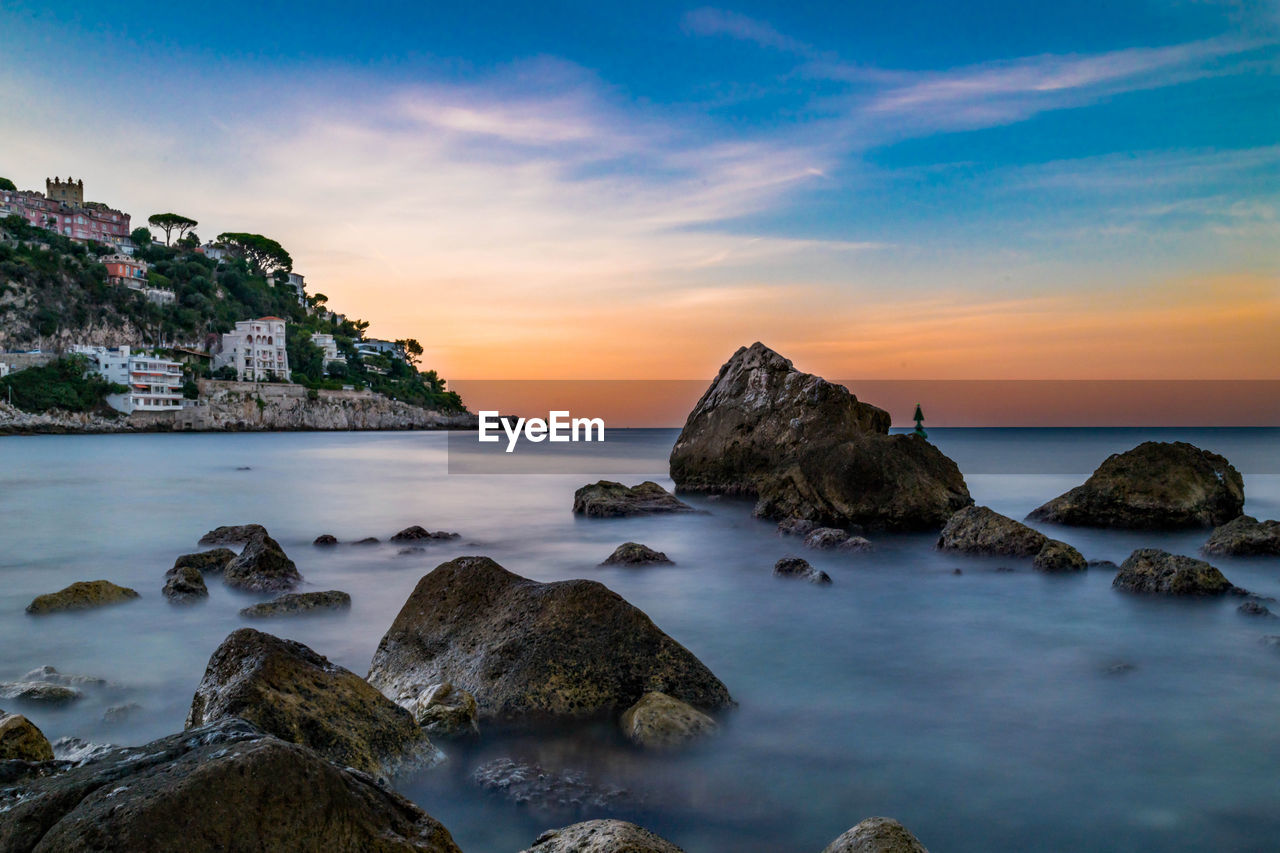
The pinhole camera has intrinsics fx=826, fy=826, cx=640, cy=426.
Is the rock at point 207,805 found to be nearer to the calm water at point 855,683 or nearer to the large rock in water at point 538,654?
the calm water at point 855,683

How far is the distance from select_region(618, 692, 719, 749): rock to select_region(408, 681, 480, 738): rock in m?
0.91

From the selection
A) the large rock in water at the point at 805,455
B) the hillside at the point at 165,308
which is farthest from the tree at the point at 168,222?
the large rock in water at the point at 805,455

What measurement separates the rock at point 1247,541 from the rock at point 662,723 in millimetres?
9400

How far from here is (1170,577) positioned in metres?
9.00

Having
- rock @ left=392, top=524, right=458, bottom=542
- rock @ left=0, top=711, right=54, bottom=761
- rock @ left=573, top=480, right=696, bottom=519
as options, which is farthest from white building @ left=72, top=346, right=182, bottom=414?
rock @ left=0, top=711, right=54, bottom=761

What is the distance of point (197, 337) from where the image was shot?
114m

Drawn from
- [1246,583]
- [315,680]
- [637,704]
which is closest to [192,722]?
[315,680]

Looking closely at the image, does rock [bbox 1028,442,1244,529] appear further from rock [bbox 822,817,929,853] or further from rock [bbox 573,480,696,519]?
rock [bbox 822,817,929,853]

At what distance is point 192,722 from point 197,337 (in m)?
126

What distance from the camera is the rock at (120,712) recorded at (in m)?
5.70

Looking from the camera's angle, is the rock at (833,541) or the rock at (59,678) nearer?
the rock at (59,678)

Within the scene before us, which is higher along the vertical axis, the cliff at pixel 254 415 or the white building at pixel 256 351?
the white building at pixel 256 351

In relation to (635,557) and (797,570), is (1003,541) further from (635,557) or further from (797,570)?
(635,557)

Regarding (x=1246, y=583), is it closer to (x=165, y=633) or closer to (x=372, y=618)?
(x=372, y=618)
